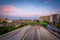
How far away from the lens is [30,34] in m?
5.94

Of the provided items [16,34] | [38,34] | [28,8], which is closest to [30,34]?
[38,34]

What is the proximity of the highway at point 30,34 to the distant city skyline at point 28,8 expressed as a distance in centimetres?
66

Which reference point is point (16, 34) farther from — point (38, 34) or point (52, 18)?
point (52, 18)

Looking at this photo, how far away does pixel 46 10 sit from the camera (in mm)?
6098

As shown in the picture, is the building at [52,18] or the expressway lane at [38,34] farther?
the building at [52,18]

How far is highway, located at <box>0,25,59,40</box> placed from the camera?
5.49 metres

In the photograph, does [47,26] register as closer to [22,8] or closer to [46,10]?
[46,10]

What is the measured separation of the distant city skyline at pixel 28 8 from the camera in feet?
19.4

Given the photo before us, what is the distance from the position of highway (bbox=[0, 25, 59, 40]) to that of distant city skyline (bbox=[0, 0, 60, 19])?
0.66 m

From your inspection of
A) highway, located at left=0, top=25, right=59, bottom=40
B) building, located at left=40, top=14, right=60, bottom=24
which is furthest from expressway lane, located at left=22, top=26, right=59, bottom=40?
building, located at left=40, top=14, right=60, bottom=24

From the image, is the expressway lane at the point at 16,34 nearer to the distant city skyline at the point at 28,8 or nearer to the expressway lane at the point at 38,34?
the expressway lane at the point at 38,34

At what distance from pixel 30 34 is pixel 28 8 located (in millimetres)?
1190

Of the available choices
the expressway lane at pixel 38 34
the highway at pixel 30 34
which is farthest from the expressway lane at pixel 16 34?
the expressway lane at pixel 38 34

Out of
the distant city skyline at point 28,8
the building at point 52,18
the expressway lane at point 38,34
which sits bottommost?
the expressway lane at point 38,34
